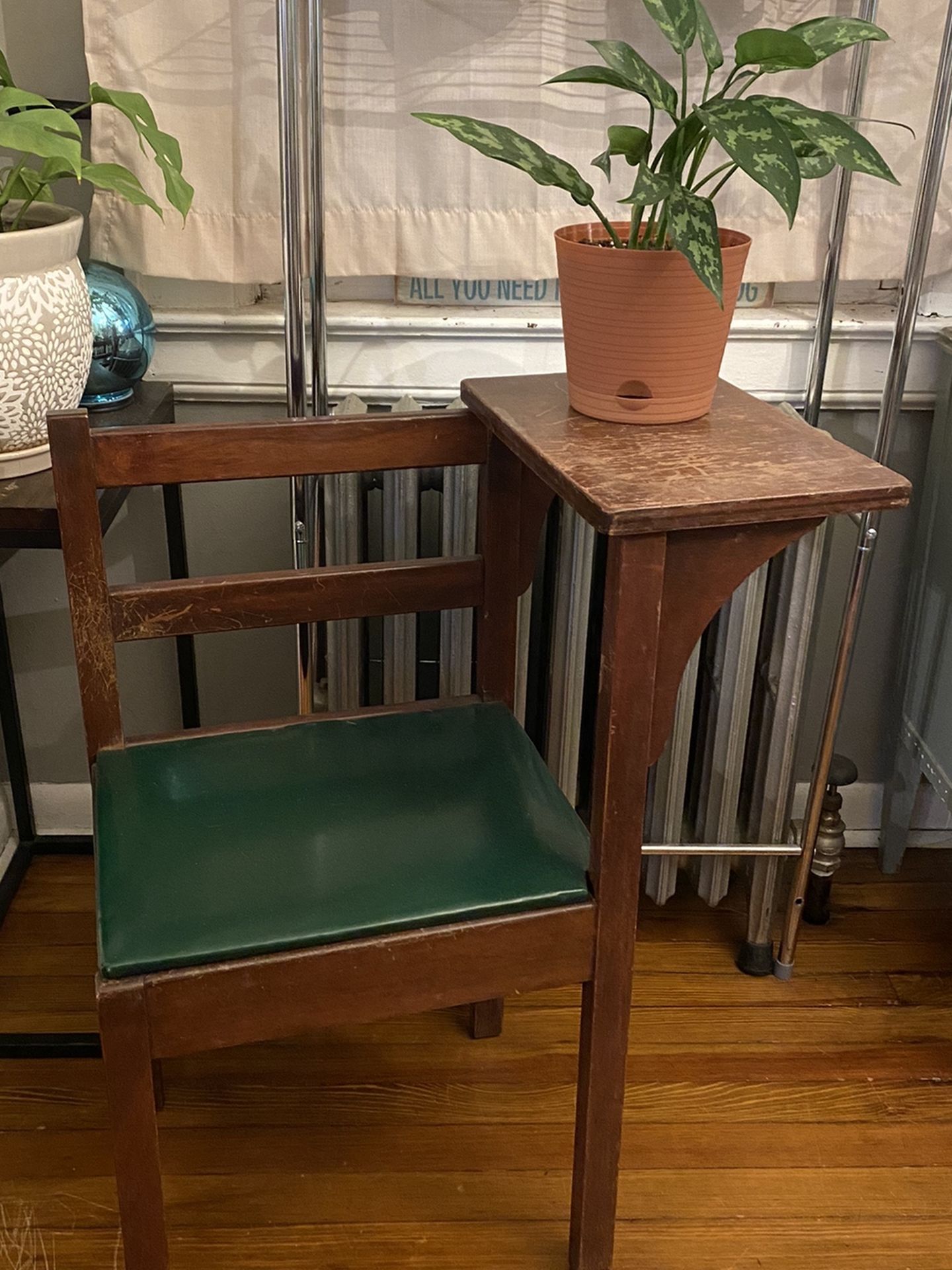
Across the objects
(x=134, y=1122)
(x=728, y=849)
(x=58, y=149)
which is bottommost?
(x=728, y=849)

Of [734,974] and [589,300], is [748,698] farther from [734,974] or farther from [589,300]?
[589,300]

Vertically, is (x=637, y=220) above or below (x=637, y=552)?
above

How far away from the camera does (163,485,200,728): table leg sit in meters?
1.55

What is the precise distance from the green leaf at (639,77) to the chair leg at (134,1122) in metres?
0.87

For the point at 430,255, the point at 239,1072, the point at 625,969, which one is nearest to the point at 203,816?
the point at 625,969

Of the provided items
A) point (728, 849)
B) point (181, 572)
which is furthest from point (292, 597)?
point (728, 849)

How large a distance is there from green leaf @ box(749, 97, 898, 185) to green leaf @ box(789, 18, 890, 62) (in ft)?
0.23

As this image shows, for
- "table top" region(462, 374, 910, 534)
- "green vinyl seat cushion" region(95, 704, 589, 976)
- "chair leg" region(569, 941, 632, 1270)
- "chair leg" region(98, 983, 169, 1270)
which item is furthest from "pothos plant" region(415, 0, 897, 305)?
"chair leg" region(98, 983, 169, 1270)

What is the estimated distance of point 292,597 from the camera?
4.13 feet

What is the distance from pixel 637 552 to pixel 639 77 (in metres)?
0.45

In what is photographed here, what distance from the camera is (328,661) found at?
1600 millimetres

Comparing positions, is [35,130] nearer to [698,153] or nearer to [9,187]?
[9,187]

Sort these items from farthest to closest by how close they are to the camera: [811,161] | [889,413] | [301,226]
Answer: [889,413] < [301,226] < [811,161]

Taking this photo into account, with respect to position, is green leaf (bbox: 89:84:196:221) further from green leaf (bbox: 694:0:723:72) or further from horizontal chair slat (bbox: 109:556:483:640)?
green leaf (bbox: 694:0:723:72)
